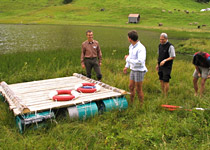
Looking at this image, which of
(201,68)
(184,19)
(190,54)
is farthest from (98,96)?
(184,19)

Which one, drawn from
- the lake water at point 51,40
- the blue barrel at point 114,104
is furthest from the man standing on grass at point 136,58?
the lake water at point 51,40

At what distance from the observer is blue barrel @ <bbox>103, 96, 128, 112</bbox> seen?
5875 mm

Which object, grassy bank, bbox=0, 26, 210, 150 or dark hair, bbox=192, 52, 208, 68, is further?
dark hair, bbox=192, 52, 208, 68

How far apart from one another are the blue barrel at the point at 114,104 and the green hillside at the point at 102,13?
5527 cm

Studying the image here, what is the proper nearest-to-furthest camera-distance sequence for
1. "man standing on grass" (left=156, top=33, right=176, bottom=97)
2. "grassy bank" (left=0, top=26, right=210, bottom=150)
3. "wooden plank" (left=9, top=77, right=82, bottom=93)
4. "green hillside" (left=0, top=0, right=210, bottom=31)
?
"grassy bank" (left=0, top=26, right=210, bottom=150)
"man standing on grass" (left=156, top=33, right=176, bottom=97)
"wooden plank" (left=9, top=77, right=82, bottom=93)
"green hillside" (left=0, top=0, right=210, bottom=31)

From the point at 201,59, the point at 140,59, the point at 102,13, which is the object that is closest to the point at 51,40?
the point at 201,59

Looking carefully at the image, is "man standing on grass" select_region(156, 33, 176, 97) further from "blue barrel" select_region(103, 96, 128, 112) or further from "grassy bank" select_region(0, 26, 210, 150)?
"blue barrel" select_region(103, 96, 128, 112)

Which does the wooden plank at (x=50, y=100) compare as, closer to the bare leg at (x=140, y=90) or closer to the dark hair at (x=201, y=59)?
the bare leg at (x=140, y=90)

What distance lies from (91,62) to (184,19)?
67.2 metres

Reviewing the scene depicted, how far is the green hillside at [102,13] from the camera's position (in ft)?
211

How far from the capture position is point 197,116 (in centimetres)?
542

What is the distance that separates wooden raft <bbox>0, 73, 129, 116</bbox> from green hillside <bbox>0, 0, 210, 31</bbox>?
53.7m

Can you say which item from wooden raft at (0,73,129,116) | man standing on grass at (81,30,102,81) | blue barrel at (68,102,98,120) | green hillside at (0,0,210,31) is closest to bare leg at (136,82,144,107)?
wooden raft at (0,73,129,116)

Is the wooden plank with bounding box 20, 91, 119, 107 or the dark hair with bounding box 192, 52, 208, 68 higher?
the dark hair with bounding box 192, 52, 208, 68
